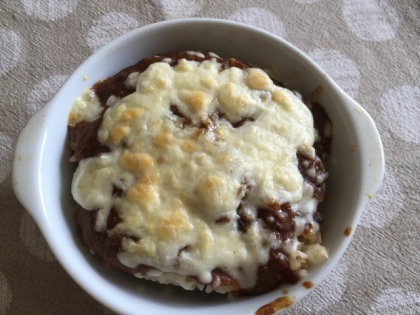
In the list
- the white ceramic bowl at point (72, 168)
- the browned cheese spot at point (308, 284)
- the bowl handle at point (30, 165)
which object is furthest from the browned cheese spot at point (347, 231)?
the bowl handle at point (30, 165)

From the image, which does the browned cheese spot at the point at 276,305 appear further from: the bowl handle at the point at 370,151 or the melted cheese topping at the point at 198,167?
the bowl handle at the point at 370,151

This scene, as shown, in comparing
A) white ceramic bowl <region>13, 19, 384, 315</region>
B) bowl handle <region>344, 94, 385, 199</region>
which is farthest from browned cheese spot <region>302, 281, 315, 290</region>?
bowl handle <region>344, 94, 385, 199</region>

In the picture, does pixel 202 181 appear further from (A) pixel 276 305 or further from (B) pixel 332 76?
(B) pixel 332 76

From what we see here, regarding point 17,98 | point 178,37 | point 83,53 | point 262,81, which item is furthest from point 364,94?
point 17,98

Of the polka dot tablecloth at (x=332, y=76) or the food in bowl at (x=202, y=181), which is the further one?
the polka dot tablecloth at (x=332, y=76)

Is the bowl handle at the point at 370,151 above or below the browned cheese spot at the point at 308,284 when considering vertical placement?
above

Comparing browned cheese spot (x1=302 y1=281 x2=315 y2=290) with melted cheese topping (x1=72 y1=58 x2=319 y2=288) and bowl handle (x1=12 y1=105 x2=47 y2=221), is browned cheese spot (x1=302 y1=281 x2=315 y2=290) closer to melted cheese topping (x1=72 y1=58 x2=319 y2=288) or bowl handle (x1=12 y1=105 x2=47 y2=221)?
melted cheese topping (x1=72 y1=58 x2=319 y2=288)

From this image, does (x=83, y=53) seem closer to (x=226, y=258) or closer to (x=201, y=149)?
(x=201, y=149)

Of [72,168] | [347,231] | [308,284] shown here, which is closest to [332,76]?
[347,231]
